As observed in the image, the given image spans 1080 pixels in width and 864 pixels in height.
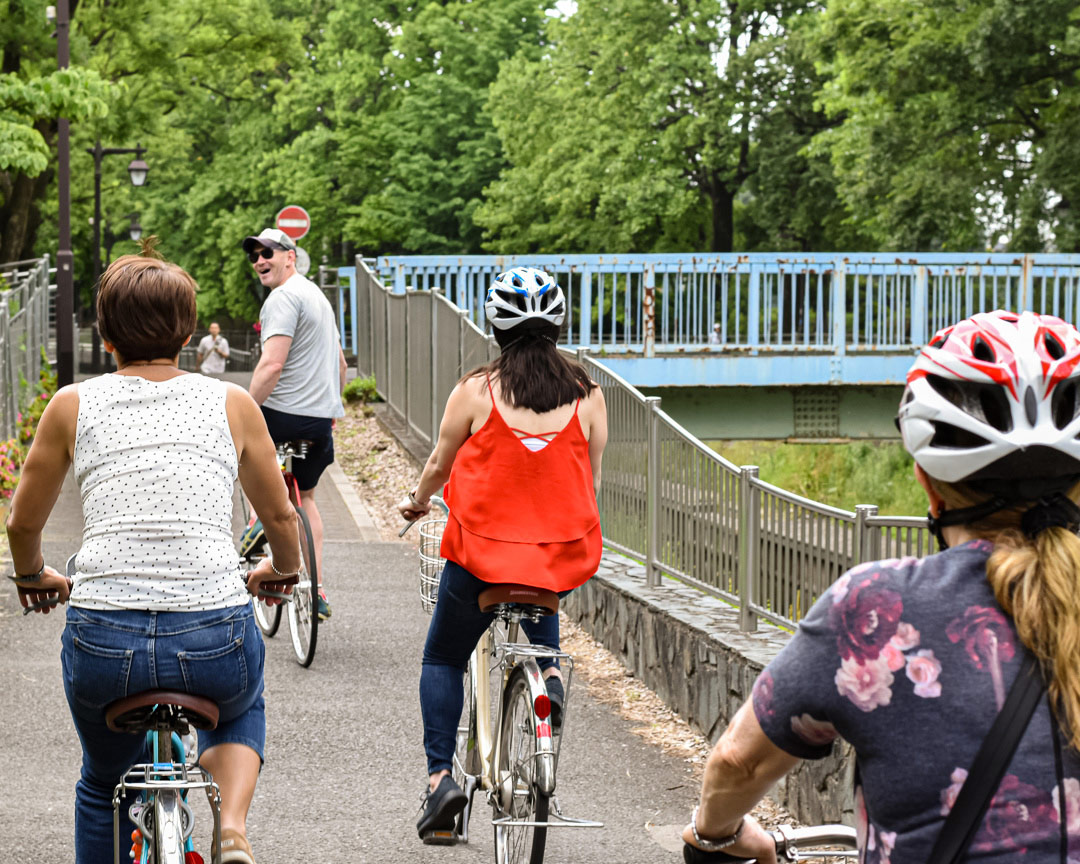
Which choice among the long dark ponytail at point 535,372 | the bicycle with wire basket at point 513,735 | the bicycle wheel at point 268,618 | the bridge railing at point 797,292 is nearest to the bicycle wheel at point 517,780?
the bicycle with wire basket at point 513,735

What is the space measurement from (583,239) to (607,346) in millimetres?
17764

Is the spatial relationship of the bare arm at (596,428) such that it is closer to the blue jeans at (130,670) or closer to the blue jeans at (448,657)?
the blue jeans at (448,657)

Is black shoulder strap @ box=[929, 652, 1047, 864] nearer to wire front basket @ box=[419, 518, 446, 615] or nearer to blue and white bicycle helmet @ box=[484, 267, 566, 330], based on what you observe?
blue and white bicycle helmet @ box=[484, 267, 566, 330]

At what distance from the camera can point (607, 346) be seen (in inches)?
898

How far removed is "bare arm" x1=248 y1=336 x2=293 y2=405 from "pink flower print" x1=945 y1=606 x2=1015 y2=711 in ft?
20.2

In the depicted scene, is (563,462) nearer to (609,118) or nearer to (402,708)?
(402,708)

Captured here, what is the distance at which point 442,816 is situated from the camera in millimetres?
4633

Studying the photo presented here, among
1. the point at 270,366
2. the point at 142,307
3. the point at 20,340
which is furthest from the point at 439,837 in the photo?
the point at 20,340

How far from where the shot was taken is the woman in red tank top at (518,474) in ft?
14.9

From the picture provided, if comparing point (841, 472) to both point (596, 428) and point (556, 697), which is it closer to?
point (596, 428)

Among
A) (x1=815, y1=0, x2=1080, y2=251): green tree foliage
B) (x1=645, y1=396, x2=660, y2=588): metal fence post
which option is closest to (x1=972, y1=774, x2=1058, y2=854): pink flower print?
(x1=645, y1=396, x2=660, y2=588): metal fence post

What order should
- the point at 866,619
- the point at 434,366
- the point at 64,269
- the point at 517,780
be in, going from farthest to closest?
the point at 64,269 → the point at 434,366 → the point at 517,780 → the point at 866,619

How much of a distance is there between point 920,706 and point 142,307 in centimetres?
209

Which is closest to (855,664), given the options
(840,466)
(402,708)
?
(402,708)
